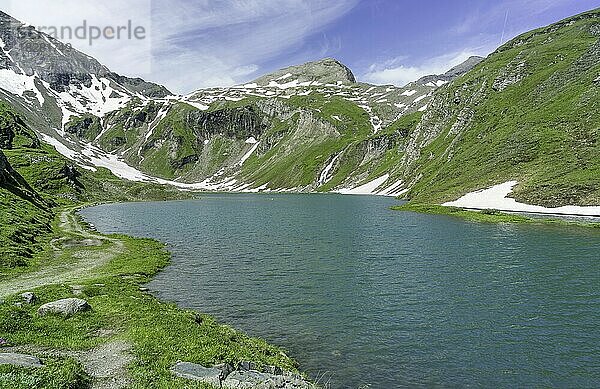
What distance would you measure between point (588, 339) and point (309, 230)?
229ft

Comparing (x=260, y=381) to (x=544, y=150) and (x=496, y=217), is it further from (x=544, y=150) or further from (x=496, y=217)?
(x=544, y=150)

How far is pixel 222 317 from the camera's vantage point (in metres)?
37.3

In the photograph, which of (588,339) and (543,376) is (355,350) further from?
(588,339)

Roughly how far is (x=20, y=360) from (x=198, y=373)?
8310 mm

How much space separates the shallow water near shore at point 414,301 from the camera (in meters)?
26.5

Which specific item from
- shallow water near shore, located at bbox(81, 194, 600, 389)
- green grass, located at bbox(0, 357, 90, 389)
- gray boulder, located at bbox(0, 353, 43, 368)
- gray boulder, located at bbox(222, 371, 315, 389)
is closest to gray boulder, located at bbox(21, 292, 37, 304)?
shallow water near shore, located at bbox(81, 194, 600, 389)

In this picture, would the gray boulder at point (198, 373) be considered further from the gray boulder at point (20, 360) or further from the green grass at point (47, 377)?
the gray boulder at point (20, 360)

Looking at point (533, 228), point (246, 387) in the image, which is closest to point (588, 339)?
point (246, 387)

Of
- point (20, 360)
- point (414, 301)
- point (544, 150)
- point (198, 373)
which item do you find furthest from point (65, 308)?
point (544, 150)

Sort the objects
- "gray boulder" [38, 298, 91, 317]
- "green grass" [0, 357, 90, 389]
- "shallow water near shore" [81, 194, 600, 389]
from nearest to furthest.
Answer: "green grass" [0, 357, 90, 389]
"shallow water near shore" [81, 194, 600, 389]
"gray boulder" [38, 298, 91, 317]

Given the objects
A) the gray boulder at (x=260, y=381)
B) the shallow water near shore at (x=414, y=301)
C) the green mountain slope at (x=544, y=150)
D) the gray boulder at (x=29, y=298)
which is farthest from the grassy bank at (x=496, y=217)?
the gray boulder at (x=29, y=298)

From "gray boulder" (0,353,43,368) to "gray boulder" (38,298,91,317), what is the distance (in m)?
9.76

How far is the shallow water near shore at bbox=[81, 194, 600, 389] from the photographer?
26547mm

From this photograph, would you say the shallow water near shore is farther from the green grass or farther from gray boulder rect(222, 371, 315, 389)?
the green grass
